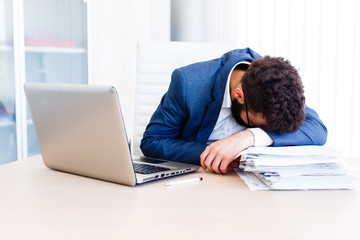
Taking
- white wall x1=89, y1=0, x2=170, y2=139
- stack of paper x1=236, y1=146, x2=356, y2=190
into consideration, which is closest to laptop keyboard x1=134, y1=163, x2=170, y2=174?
stack of paper x1=236, y1=146, x2=356, y2=190

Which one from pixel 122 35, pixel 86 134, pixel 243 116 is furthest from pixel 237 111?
pixel 122 35

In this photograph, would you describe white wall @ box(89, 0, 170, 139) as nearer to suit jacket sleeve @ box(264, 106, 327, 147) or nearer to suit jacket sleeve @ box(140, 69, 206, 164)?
suit jacket sleeve @ box(140, 69, 206, 164)

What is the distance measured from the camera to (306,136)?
1.21 metres

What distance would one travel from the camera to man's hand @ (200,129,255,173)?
1.08 meters

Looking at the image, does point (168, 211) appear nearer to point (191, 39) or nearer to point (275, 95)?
point (275, 95)

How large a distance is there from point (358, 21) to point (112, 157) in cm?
191

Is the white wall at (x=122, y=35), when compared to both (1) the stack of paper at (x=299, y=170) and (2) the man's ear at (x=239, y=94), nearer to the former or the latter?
(2) the man's ear at (x=239, y=94)

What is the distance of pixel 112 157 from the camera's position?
91cm

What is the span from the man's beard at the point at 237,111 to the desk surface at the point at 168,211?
317 mm

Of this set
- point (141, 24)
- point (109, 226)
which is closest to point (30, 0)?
point (141, 24)

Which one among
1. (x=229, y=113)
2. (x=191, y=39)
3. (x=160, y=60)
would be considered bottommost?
(x=229, y=113)

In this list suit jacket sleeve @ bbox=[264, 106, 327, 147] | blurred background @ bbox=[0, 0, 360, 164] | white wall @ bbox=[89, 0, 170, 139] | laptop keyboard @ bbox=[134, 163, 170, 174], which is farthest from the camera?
white wall @ bbox=[89, 0, 170, 139]

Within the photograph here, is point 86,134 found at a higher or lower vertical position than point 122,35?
lower

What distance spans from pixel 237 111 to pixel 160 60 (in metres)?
0.63
